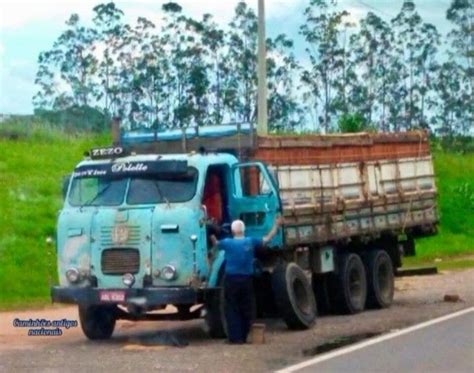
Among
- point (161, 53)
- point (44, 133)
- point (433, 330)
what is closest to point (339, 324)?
point (433, 330)

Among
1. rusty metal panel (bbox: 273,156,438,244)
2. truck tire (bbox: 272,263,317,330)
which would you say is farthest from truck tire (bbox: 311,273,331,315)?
truck tire (bbox: 272,263,317,330)

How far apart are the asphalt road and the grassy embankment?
8.42m

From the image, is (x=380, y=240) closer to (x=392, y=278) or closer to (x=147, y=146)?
(x=392, y=278)

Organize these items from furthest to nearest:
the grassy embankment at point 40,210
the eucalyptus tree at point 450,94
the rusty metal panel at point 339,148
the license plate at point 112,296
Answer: the eucalyptus tree at point 450,94 → the grassy embankment at point 40,210 → the rusty metal panel at point 339,148 → the license plate at point 112,296

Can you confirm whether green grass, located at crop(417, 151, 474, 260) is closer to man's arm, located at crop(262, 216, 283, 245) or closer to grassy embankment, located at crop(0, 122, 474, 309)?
grassy embankment, located at crop(0, 122, 474, 309)

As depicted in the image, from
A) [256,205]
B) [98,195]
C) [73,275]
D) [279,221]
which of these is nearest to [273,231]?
[279,221]

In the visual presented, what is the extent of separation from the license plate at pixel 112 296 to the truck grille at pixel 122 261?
0.30m

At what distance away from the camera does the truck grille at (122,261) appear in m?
16.6

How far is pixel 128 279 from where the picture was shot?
1658 centimetres

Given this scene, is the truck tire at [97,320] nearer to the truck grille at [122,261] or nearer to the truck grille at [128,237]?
the truck grille at [122,261]

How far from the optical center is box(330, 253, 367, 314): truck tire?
20.6 meters

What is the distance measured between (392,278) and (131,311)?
23.6 feet

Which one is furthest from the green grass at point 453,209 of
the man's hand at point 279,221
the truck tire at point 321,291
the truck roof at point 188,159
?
the truck roof at point 188,159

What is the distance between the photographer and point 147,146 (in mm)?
19078
